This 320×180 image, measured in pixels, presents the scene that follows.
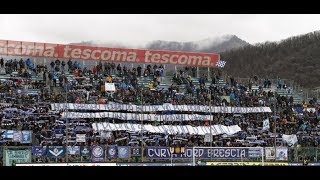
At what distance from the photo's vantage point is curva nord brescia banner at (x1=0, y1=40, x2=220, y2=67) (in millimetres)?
55031

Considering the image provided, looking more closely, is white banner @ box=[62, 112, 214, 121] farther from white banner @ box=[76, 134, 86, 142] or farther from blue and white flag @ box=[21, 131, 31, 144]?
blue and white flag @ box=[21, 131, 31, 144]

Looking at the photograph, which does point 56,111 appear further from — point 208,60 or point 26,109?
point 208,60

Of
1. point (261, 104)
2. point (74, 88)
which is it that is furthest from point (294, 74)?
point (74, 88)

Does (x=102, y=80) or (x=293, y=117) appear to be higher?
(x=102, y=80)

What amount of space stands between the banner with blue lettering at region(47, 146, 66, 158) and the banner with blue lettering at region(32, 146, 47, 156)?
289mm

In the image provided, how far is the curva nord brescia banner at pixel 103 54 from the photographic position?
5503 cm

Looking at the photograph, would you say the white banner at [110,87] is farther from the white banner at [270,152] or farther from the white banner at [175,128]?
the white banner at [270,152]

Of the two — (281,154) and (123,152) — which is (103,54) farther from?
(281,154)

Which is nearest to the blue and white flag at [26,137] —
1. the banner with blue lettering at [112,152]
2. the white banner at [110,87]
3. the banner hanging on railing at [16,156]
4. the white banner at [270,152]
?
the banner hanging on railing at [16,156]

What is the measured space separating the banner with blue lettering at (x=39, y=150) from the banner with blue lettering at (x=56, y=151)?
289 mm

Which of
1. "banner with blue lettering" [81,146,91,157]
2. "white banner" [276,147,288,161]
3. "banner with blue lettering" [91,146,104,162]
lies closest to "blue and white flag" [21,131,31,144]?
"banner with blue lettering" [81,146,91,157]

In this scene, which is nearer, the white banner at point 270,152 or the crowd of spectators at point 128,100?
the white banner at point 270,152
